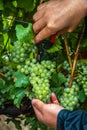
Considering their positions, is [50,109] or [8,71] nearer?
[50,109]

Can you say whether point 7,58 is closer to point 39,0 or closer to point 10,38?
point 10,38

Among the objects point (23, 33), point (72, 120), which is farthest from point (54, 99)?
point (23, 33)

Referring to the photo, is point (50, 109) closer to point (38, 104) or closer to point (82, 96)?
point (38, 104)

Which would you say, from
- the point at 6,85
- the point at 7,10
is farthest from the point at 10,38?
the point at 6,85

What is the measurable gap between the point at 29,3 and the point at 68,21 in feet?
1.34

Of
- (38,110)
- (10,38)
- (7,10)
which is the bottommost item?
(38,110)

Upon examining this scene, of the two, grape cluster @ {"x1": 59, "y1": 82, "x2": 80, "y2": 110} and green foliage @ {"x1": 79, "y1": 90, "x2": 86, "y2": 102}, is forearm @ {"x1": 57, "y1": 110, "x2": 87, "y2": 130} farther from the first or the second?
green foliage @ {"x1": 79, "y1": 90, "x2": 86, "y2": 102}

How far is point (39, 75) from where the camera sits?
54.8 inches

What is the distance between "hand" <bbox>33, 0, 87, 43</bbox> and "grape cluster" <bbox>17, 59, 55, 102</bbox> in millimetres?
118

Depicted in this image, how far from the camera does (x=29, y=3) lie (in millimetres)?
1660

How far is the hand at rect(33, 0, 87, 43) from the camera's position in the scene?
128cm

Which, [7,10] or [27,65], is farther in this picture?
[7,10]

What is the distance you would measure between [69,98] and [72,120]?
147mm

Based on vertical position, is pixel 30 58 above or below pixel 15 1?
below
